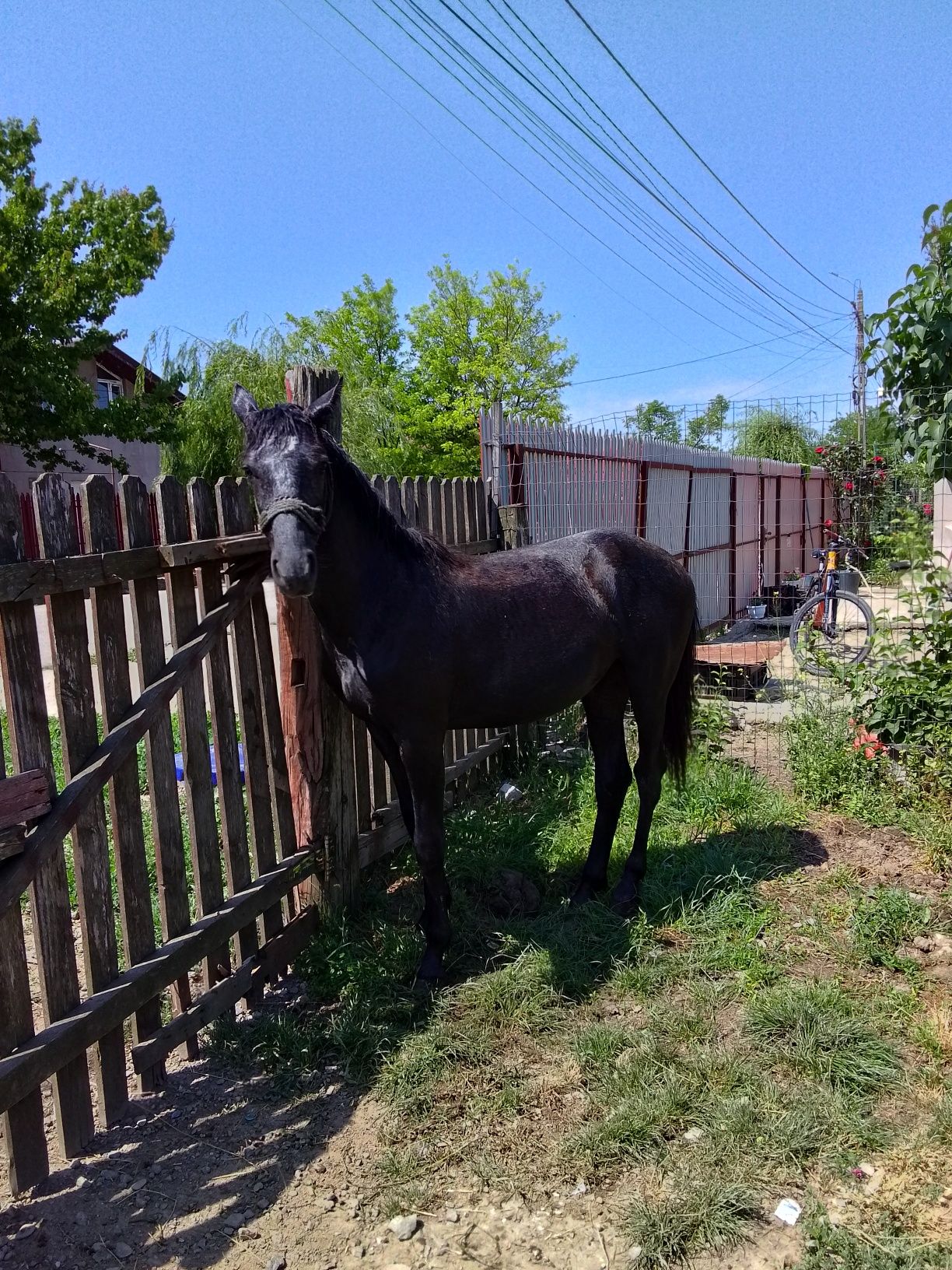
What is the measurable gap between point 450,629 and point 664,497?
22.9 ft

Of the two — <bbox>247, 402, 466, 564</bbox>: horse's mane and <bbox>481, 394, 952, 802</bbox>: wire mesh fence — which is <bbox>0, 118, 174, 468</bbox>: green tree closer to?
<bbox>481, 394, 952, 802</bbox>: wire mesh fence

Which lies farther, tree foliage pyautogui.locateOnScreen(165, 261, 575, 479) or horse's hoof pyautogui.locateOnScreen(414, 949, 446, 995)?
tree foliage pyautogui.locateOnScreen(165, 261, 575, 479)

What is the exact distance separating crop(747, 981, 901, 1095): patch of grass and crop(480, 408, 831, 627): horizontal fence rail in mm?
3272

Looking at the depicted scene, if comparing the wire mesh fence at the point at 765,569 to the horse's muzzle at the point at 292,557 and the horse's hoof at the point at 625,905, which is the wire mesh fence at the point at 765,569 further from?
the horse's muzzle at the point at 292,557

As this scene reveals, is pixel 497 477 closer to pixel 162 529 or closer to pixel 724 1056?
pixel 162 529

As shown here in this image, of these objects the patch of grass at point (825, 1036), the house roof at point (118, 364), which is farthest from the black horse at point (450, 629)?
the house roof at point (118, 364)

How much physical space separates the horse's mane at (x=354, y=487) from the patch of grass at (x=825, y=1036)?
210cm

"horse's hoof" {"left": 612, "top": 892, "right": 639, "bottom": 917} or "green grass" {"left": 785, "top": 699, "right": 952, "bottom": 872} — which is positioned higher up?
"green grass" {"left": 785, "top": 699, "right": 952, "bottom": 872}

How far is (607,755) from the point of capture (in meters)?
3.96

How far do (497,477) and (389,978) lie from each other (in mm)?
3653

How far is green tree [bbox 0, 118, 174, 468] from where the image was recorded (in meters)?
16.3

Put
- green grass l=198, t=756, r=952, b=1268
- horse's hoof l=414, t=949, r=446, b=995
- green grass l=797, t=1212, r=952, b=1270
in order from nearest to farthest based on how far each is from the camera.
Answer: green grass l=797, t=1212, r=952, b=1270, green grass l=198, t=756, r=952, b=1268, horse's hoof l=414, t=949, r=446, b=995

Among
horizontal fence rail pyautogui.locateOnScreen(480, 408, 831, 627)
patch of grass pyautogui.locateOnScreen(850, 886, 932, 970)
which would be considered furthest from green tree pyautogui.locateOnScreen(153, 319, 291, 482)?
patch of grass pyautogui.locateOnScreen(850, 886, 932, 970)

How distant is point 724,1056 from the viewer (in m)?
2.57
